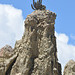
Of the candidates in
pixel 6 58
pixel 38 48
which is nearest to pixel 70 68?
pixel 38 48

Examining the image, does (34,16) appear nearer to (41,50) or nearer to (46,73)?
(41,50)

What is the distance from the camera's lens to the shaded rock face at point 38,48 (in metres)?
20.0

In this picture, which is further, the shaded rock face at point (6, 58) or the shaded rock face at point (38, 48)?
the shaded rock face at point (6, 58)

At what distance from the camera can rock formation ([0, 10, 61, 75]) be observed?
2003 cm

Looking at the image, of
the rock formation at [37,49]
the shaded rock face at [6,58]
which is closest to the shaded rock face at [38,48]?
the rock formation at [37,49]

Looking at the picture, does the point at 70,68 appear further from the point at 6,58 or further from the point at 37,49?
the point at 6,58

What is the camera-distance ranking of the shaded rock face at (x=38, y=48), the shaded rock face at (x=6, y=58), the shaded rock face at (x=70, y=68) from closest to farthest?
1. the shaded rock face at (x=38, y=48)
2. the shaded rock face at (x=6, y=58)
3. the shaded rock face at (x=70, y=68)

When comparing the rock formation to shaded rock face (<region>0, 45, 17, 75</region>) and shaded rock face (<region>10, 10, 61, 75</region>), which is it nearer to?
shaded rock face (<region>10, 10, 61, 75</region>)

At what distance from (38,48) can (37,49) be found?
0.49 feet

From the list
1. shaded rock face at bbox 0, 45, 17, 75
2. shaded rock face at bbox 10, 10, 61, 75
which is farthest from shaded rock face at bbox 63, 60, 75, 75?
shaded rock face at bbox 0, 45, 17, 75

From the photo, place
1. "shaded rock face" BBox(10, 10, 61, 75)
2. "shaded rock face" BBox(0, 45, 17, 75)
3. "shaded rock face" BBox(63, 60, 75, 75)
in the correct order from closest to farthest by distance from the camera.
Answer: "shaded rock face" BBox(10, 10, 61, 75) → "shaded rock face" BBox(0, 45, 17, 75) → "shaded rock face" BBox(63, 60, 75, 75)

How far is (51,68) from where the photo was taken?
65.9 ft

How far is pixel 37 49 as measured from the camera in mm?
21297

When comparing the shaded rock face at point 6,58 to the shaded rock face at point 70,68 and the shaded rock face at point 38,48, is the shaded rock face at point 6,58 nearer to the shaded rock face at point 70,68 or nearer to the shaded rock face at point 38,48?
the shaded rock face at point 38,48
